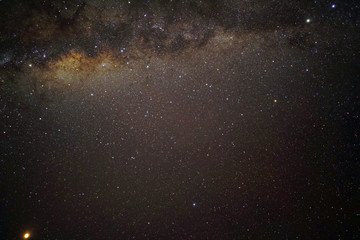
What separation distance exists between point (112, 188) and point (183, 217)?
2826mm

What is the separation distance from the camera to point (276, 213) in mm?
6871

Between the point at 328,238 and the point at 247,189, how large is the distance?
11.0 feet

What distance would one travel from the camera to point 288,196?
6809 mm

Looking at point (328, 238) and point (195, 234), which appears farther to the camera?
point (195, 234)

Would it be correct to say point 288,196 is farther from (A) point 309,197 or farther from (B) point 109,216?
(B) point 109,216

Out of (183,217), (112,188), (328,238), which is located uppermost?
(112,188)

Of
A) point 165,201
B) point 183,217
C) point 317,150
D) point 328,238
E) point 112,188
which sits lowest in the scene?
point 328,238

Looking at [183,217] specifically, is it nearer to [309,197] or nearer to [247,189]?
[247,189]

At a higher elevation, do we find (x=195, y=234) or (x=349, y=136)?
(x=349, y=136)

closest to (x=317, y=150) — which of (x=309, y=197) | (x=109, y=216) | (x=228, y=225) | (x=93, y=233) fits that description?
(x=309, y=197)

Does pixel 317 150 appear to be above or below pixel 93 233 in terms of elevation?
above

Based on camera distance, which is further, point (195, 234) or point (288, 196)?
point (195, 234)

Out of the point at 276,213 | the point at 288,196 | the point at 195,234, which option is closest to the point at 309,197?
the point at 288,196

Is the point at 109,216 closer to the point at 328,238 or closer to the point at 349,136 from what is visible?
the point at 328,238
